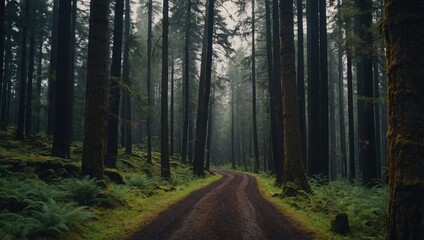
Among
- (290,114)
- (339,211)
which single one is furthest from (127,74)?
(339,211)

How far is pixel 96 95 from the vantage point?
981 centimetres

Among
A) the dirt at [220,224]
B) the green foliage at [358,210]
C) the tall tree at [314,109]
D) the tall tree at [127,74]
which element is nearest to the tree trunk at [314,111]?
the tall tree at [314,109]

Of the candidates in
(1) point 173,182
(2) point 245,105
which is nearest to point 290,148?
(1) point 173,182

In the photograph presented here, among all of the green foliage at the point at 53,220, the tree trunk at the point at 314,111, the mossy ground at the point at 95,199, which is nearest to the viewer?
the green foliage at the point at 53,220

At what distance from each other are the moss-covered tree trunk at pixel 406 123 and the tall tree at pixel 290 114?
7.14m

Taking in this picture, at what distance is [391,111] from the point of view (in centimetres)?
487

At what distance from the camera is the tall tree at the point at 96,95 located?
31.8ft

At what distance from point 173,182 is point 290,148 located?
23.2ft

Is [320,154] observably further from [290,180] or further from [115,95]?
[115,95]

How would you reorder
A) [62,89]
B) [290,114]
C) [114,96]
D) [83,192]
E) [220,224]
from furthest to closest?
[114,96] < [62,89] < [290,114] < [83,192] < [220,224]

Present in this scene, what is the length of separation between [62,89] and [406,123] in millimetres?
13609

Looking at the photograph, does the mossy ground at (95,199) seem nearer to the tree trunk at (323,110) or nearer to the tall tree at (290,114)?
the tall tree at (290,114)

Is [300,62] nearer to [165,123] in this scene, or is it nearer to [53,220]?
[165,123]

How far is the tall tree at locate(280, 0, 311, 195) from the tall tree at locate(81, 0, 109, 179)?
6.88 m
